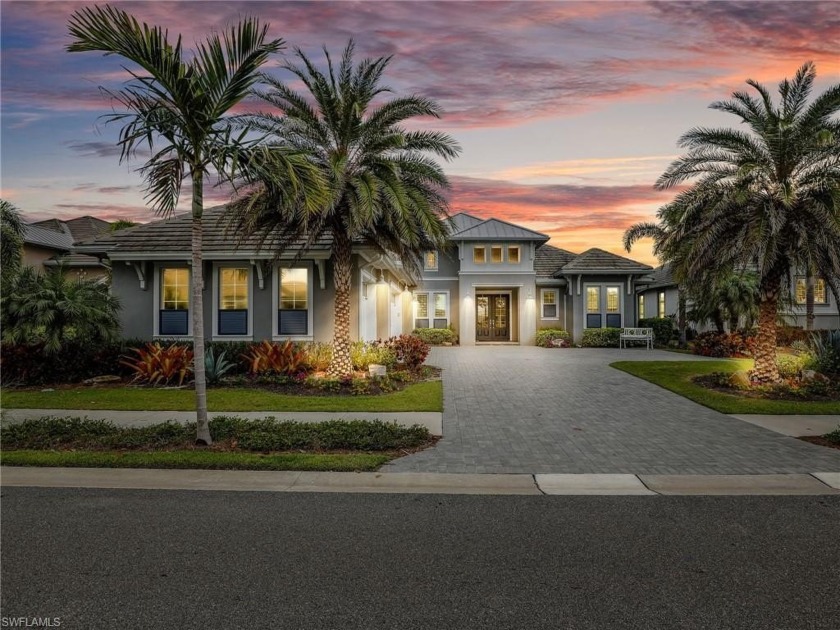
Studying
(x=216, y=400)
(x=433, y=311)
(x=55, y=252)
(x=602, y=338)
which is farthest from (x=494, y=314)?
(x=55, y=252)

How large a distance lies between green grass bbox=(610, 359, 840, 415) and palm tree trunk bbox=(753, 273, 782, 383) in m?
1.49

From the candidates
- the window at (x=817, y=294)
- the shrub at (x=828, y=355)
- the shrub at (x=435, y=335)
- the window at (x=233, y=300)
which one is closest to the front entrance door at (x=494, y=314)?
the shrub at (x=435, y=335)

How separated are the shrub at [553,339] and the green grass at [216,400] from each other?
16861 mm

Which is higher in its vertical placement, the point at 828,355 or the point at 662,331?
Result: the point at 662,331

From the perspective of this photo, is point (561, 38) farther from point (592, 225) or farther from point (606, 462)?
point (592, 225)

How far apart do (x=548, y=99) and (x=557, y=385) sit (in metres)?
8.82

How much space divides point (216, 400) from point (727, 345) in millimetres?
Answer: 20801

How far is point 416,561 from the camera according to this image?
410 centimetres

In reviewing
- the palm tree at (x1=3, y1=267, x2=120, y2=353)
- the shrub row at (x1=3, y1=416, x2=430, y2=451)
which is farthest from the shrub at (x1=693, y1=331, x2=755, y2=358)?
the palm tree at (x1=3, y1=267, x2=120, y2=353)

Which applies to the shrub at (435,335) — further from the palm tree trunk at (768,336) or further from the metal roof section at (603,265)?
the palm tree trunk at (768,336)

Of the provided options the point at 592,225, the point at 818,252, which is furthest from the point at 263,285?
the point at 592,225

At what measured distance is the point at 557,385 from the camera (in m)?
14.4

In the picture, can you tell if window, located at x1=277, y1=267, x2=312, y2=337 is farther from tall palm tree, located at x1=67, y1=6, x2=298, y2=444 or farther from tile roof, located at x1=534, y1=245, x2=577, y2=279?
tile roof, located at x1=534, y1=245, x2=577, y2=279

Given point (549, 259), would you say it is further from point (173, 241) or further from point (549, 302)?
point (173, 241)
